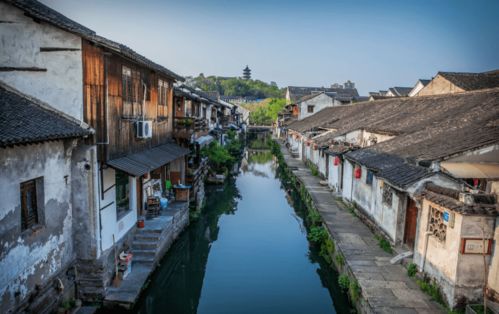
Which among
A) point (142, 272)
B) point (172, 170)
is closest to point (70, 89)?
point (142, 272)

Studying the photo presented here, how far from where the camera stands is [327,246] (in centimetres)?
1399

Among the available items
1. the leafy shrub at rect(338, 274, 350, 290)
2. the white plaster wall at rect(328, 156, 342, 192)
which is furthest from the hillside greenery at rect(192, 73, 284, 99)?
the leafy shrub at rect(338, 274, 350, 290)

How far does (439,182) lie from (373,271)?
324 cm

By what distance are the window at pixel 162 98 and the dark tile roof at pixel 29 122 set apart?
6.11 m

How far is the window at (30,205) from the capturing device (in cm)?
745

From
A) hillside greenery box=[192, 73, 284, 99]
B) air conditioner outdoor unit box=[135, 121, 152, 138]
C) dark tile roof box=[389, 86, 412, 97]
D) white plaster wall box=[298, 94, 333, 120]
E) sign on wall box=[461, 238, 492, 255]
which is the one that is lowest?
sign on wall box=[461, 238, 492, 255]

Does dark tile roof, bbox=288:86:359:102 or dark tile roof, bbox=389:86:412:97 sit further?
dark tile roof, bbox=288:86:359:102

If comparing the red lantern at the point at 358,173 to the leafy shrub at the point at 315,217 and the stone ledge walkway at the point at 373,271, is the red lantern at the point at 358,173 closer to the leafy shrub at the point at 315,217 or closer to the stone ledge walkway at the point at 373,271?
the stone ledge walkway at the point at 373,271

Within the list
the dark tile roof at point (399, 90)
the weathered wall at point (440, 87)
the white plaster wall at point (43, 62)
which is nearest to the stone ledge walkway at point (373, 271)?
the white plaster wall at point (43, 62)

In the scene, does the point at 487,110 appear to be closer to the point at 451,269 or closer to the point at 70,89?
the point at 451,269

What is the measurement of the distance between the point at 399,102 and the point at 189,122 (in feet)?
45.0

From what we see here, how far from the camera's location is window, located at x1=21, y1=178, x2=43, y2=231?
7.45 meters

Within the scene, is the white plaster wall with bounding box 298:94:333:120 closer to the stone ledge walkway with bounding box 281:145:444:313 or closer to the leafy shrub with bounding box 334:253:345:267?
the stone ledge walkway with bounding box 281:145:444:313

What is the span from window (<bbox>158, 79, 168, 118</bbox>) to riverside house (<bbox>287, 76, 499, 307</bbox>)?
27.3 ft
